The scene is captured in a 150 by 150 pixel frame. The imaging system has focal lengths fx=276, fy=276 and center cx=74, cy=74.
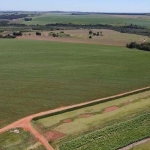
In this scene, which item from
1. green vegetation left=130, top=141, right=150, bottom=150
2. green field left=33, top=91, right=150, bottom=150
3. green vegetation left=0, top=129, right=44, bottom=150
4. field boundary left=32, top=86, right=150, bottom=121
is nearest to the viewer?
green vegetation left=0, top=129, right=44, bottom=150

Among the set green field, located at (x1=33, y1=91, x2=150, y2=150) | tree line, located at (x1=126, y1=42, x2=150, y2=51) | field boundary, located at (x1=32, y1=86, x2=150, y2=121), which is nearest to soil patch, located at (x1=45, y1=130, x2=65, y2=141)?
green field, located at (x1=33, y1=91, x2=150, y2=150)

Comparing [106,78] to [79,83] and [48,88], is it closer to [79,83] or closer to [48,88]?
[79,83]

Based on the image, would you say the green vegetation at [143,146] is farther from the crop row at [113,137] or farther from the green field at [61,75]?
the green field at [61,75]

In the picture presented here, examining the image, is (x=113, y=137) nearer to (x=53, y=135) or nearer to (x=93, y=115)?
(x=93, y=115)

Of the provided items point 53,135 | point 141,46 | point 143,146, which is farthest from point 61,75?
point 141,46

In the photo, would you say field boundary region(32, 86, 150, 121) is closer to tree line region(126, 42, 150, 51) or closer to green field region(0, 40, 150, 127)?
green field region(0, 40, 150, 127)

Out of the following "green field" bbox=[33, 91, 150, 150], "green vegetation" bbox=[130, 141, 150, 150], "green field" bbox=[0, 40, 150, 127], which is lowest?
"green vegetation" bbox=[130, 141, 150, 150]

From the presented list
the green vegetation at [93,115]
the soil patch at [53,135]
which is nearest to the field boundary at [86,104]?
the green vegetation at [93,115]
